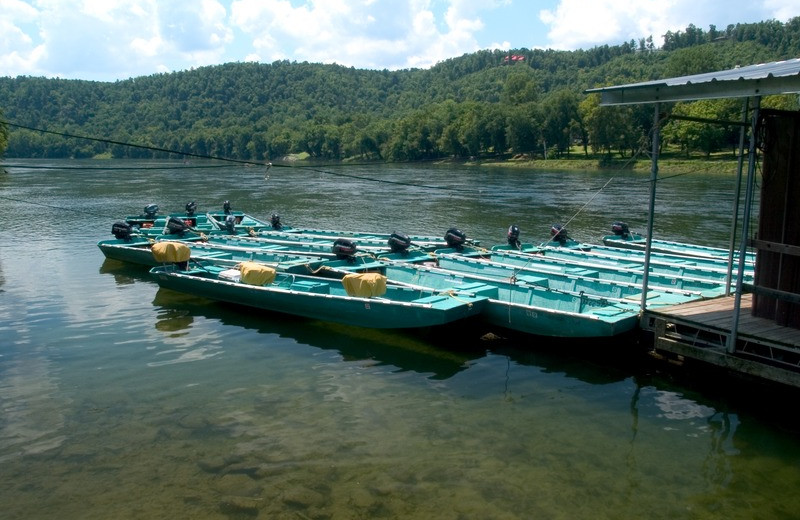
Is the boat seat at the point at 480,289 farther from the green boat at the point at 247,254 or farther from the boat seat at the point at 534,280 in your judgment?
the green boat at the point at 247,254

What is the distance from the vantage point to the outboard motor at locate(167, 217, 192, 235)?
979 inches

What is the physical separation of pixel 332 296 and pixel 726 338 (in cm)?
799

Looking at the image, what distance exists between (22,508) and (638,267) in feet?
47.3

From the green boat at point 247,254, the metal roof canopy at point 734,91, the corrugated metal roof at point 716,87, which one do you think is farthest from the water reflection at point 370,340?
the corrugated metal roof at point 716,87

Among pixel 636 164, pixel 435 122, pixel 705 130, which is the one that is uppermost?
pixel 435 122

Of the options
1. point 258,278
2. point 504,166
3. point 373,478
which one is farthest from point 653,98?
point 504,166

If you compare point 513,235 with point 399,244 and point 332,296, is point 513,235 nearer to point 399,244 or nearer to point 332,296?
point 399,244

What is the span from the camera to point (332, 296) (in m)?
15.0

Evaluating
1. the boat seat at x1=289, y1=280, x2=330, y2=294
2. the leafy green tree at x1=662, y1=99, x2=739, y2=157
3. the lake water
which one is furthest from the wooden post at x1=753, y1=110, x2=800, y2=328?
the leafy green tree at x1=662, y1=99, x2=739, y2=157

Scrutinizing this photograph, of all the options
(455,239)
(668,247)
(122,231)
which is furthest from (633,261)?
(122,231)

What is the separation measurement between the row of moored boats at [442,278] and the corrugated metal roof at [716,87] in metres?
4.00

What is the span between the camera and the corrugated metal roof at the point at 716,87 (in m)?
8.52

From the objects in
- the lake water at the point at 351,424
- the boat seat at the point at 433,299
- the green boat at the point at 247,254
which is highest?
the boat seat at the point at 433,299

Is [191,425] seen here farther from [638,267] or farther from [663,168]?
[663,168]
